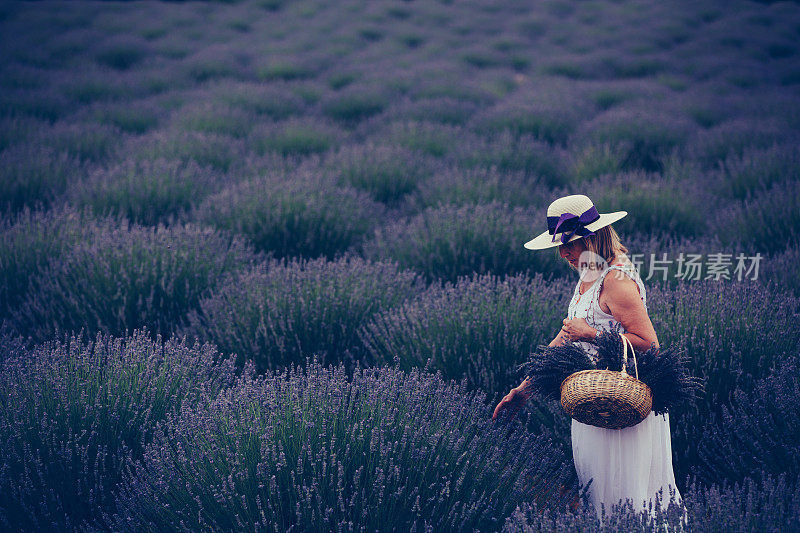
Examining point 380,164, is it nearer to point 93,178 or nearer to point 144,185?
point 144,185

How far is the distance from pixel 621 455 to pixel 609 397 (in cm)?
33

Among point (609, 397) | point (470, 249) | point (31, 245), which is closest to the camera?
point (609, 397)

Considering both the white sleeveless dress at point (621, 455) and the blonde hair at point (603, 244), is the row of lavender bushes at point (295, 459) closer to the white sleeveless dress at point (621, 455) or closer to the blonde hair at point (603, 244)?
the white sleeveless dress at point (621, 455)

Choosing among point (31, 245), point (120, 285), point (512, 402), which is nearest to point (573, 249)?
point (512, 402)

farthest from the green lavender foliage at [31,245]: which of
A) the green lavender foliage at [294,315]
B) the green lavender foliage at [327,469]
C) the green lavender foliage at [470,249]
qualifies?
the green lavender foliage at [327,469]

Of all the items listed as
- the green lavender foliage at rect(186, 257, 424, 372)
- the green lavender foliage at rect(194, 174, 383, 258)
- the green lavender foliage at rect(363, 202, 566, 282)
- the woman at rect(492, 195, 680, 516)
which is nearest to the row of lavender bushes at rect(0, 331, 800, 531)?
the woman at rect(492, 195, 680, 516)

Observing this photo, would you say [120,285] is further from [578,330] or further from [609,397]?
[609,397]

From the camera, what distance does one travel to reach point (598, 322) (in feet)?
5.75

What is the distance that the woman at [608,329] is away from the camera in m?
1.65

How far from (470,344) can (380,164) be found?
288 centimetres

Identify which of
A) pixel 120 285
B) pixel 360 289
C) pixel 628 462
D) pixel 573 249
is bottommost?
pixel 628 462

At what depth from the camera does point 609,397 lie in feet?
4.75

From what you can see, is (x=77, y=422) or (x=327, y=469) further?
(x=77, y=422)

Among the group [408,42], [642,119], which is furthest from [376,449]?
[408,42]
